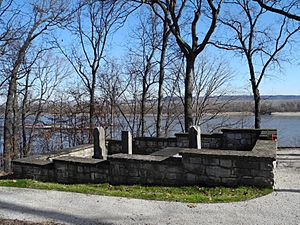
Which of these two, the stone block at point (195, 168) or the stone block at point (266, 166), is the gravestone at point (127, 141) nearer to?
the stone block at point (195, 168)

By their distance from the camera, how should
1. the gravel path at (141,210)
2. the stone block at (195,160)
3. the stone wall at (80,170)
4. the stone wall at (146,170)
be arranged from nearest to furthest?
1. the gravel path at (141,210)
2. the stone block at (195,160)
3. the stone wall at (146,170)
4. the stone wall at (80,170)

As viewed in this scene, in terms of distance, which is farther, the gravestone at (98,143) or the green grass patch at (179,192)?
the gravestone at (98,143)

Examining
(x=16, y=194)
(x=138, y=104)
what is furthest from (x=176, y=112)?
(x=16, y=194)

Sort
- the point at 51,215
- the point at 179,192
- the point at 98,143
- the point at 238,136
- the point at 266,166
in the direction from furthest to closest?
the point at 238,136
the point at 98,143
the point at 179,192
the point at 266,166
the point at 51,215

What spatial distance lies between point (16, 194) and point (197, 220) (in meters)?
3.72

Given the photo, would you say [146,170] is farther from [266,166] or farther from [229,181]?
[266,166]

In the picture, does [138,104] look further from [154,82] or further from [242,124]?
[242,124]

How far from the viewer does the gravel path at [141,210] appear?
4.27 m

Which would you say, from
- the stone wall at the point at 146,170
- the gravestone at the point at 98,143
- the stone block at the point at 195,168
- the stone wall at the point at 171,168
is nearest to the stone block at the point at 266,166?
the stone wall at the point at 171,168

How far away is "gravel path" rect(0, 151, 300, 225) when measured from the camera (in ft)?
14.0

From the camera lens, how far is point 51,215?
15.2 feet

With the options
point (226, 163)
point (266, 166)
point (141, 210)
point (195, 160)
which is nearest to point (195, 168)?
point (195, 160)

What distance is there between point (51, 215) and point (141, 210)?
139 cm

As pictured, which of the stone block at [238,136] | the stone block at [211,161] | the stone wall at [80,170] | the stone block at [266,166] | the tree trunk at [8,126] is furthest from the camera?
the tree trunk at [8,126]
